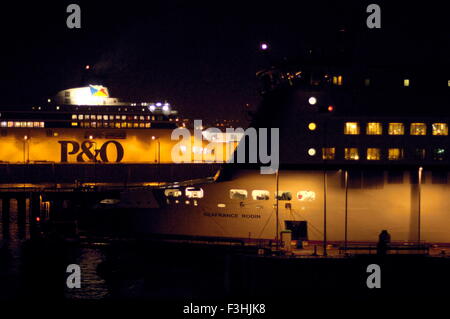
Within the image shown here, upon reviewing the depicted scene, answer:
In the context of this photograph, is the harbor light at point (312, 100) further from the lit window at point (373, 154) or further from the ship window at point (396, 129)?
the ship window at point (396, 129)

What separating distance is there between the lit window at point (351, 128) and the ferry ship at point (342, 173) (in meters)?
0.04

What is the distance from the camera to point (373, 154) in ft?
89.6

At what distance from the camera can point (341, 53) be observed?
91.6ft

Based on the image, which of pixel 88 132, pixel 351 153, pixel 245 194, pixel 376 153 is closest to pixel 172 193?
pixel 245 194

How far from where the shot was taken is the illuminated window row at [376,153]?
27.3 metres

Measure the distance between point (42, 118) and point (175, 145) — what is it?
18913mm

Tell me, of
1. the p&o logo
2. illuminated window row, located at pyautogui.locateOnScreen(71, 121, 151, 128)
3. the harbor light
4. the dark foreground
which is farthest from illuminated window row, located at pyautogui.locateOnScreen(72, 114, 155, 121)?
the harbor light

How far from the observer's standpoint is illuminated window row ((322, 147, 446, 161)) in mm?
27266

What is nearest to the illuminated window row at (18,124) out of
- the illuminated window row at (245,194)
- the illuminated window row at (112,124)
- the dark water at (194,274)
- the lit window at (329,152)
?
the illuminated window row at (112,124)

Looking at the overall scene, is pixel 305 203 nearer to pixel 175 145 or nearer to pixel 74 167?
pixel 74 167

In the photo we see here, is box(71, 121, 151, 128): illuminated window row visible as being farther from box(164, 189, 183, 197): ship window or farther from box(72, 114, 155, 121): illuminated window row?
box(164, 189, 183, 197): ship window
